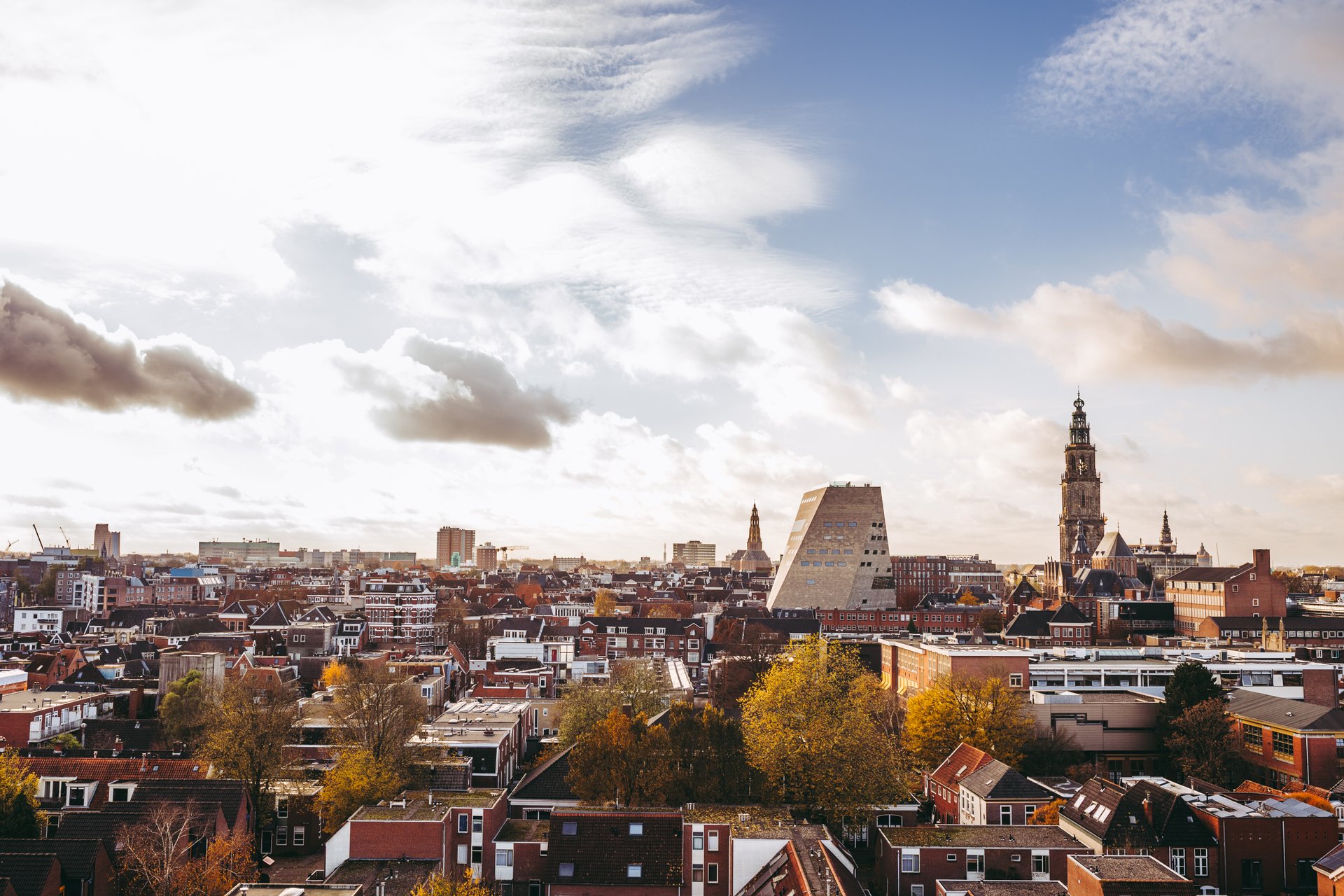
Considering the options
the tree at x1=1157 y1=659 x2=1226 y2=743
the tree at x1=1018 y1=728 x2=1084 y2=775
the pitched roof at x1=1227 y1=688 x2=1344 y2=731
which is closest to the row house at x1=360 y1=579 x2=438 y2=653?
the tree at x1=1018 y1=728 x2=1084 y2=775

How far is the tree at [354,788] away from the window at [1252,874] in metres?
32.3

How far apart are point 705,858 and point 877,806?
978 cm

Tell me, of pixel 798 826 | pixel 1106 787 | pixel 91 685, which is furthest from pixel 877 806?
pixel 91 685

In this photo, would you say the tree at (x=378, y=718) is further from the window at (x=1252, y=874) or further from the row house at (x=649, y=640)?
the row house at (x=649, y=640)

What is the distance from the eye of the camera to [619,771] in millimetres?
41625

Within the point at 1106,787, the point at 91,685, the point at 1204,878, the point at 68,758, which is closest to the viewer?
the point at 1204,878

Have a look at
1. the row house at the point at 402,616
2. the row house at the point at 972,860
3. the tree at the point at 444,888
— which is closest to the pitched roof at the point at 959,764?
the row house at the point at 972,860

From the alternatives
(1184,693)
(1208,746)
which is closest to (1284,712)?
(1184,693)

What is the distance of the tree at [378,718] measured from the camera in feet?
149

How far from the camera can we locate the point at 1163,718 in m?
57.6

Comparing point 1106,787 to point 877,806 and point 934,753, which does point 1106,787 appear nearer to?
point 877,806

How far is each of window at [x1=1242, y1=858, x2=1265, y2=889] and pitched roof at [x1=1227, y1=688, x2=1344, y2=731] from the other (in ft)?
48.7

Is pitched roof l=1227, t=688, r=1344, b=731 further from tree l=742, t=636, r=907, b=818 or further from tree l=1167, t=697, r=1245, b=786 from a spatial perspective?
tree l=742, t=636, r=907, b=818

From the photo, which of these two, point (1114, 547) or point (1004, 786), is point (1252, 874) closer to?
point (1004, 786)
